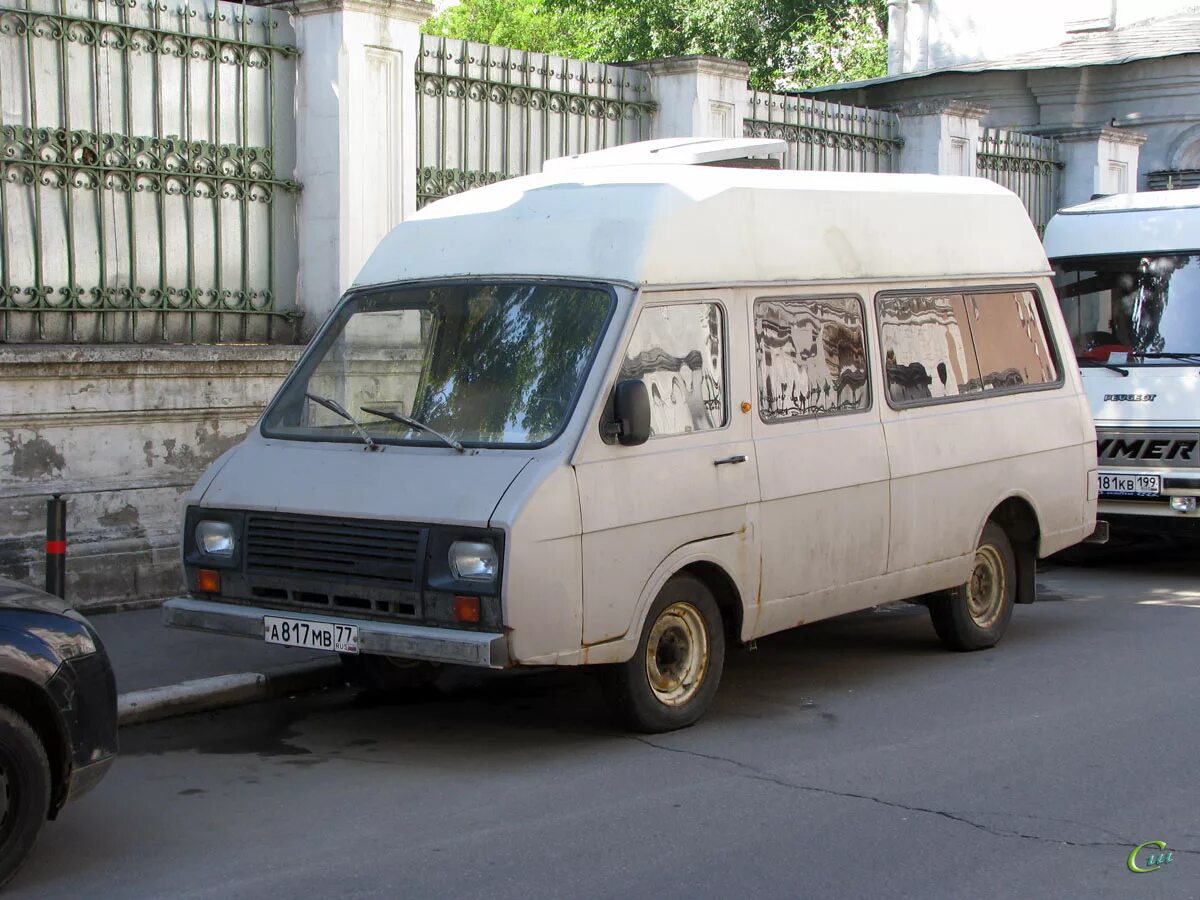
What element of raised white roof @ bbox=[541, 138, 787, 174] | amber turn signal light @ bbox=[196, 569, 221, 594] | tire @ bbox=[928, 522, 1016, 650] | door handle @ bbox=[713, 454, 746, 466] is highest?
raised white roof @ bbox=[541, 138, 787, 174]

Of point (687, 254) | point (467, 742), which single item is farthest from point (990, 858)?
point (687, 254)

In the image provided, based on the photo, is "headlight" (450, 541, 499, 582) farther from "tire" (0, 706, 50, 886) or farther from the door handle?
"tire" (0, 706, 50, 886)

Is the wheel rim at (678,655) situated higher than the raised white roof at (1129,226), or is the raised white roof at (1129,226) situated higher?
the raised white roof at (1129,226)

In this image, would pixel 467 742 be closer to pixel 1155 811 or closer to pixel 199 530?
pixel 199 530

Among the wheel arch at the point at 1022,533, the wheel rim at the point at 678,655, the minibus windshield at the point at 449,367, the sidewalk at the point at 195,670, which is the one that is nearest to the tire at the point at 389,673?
the sidewalk at the point at 195,670

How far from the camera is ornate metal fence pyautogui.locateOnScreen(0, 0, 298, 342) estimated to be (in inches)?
364

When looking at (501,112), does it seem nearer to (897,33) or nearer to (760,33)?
(897,33)

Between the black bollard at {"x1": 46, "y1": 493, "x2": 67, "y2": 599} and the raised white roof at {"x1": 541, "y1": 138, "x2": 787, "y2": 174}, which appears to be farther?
the raised white roof at {"x1": 541, "y1": 138, "x2": 787, "y2": 174}

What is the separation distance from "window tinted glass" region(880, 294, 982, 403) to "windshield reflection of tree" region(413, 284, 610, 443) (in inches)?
78.7

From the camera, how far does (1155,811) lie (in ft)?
19.1

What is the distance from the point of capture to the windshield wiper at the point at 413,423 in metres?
6.66

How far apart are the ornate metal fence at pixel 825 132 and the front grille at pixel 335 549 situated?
8244mm

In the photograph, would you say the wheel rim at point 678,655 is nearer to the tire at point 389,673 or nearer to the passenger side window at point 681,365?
the passenger side window at point 681,365

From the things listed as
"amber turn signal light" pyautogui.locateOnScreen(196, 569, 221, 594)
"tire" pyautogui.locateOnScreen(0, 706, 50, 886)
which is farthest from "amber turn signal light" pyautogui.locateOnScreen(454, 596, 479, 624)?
"tire" pyautogui.locateOnScreen(0, 706, 50, 886)
